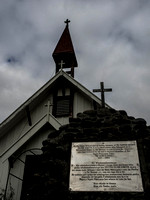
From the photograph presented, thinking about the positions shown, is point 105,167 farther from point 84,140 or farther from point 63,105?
point 63,105

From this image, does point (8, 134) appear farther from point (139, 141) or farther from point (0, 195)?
point (139, 141)

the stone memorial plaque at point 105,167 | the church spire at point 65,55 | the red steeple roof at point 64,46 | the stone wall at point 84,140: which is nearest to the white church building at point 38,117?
the stone wall at point 84,140

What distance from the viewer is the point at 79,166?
15.3ft

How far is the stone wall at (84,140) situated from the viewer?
427 centimetres

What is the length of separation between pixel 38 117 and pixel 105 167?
601 cm

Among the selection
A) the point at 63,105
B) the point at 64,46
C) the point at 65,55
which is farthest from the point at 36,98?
the point at 64,46

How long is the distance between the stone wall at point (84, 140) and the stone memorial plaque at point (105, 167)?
0.35 feet

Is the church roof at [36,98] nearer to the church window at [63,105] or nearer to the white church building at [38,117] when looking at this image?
the white church building at [38,117]

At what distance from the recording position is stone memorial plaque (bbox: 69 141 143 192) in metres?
4.28

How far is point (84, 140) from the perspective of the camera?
16.6 feet

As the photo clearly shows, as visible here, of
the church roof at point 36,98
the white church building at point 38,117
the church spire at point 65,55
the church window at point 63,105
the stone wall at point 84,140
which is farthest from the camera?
the church spire at point 65,55

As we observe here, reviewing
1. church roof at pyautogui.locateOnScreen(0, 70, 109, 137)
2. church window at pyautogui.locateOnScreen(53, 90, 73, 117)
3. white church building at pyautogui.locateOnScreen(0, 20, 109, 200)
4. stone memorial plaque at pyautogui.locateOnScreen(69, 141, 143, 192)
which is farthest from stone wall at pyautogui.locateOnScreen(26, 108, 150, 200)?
church window at pyautogui.locateOnScreen(53, 90, 73, 117)

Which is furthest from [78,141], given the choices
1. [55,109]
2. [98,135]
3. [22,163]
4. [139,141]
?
[55,109]

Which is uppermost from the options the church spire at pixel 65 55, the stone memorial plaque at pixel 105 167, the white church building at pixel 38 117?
the church spire at pixel 65 55
